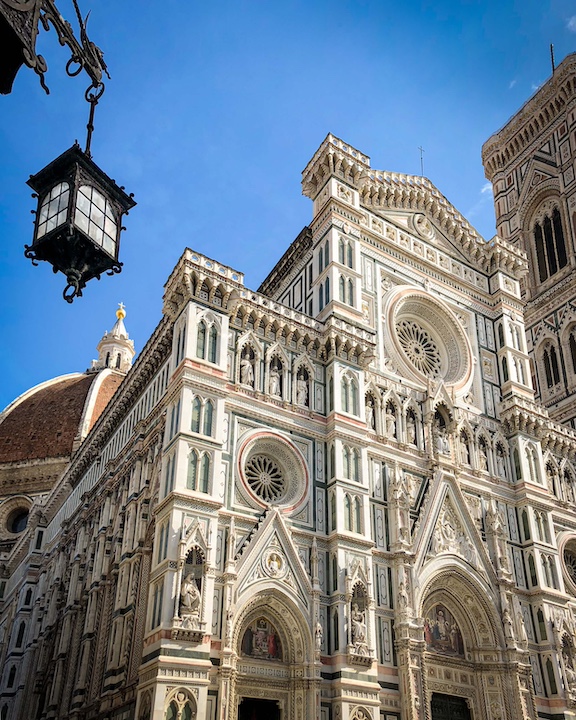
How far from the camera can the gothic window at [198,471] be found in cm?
2055

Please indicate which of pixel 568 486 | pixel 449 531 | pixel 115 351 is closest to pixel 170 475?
pixel 449 531

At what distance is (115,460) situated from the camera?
28.5m

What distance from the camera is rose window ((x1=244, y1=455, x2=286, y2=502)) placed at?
22578 millimetres

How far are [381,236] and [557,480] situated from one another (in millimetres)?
12042

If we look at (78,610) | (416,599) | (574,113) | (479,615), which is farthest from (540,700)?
(574,113)

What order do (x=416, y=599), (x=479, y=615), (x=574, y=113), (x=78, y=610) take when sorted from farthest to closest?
(x=574, y=113), (x=78, y=610), (x=479, y=615), (x=416, y=599)

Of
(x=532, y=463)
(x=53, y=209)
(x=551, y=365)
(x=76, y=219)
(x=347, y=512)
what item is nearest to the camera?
(x=76, y=219)

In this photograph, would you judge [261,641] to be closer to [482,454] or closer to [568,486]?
[482,454]

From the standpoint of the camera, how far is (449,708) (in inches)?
906

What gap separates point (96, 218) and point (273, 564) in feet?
51.0

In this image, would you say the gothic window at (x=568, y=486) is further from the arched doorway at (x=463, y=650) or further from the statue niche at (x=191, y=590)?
the statue niche at (x=191, y=590)

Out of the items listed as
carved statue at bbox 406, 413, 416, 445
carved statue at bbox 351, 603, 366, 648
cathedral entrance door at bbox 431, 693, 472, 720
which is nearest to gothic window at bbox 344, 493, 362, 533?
carved statue at bbox 351, 603, 366, 648

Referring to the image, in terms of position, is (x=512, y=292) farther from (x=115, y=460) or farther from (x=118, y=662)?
(x=118, y=662)

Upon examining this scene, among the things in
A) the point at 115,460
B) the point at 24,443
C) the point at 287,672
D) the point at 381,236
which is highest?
the point at 24,443
